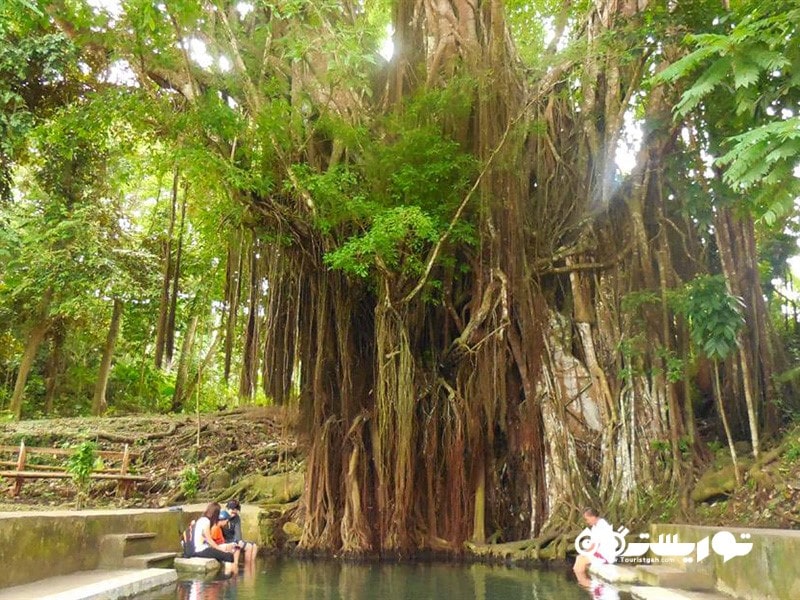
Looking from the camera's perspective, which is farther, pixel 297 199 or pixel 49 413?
pixel 49 413

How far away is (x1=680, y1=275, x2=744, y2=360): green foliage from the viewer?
19.4ft

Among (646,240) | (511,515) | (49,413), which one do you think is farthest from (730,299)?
(49,413)

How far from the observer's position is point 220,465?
30.9ft

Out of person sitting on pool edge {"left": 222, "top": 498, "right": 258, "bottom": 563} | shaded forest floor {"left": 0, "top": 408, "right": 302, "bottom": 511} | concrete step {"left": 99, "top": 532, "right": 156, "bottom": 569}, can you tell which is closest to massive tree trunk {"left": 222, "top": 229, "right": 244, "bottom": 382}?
shaded forest floor {"left": 0, "top": 408, "right": 302, "bottom": 511}

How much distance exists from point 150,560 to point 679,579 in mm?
3762

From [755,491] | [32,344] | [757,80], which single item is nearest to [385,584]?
[755,491]

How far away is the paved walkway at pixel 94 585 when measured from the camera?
3.44 meters

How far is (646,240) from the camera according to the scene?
708 centimetres

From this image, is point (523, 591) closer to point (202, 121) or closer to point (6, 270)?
point (202, 121)

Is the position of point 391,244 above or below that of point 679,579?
above

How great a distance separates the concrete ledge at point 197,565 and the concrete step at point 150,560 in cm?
11

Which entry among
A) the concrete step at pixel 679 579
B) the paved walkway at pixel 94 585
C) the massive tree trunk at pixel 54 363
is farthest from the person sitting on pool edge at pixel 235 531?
the massive tree trunk at pixel 54 363

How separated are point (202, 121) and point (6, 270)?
6.36 meters

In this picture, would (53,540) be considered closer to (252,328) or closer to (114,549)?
(114,549)
